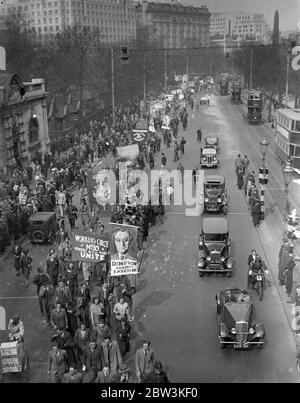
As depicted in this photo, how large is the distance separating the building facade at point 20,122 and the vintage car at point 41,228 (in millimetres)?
12667

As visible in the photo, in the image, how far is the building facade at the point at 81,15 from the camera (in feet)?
239

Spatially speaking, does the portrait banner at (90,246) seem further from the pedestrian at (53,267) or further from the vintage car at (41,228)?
the vintage car at (41,228)

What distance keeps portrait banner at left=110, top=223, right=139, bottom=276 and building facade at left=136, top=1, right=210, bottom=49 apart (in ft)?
129

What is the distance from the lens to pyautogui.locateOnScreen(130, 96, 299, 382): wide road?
14.2m

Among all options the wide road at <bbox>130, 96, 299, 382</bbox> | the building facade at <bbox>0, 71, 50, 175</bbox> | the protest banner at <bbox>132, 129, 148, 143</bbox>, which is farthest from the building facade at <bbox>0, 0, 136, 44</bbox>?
the wide road at <bbox>130, 96, 299, 382</bbox>

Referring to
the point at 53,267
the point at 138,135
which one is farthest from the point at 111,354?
the point at 138,135

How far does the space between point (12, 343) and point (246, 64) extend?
87.9 m

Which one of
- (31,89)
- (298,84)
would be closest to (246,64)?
(298,84)

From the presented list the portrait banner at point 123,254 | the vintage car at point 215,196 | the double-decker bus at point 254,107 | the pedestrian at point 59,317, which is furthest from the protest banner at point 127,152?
the double-decker bus at point 254,107

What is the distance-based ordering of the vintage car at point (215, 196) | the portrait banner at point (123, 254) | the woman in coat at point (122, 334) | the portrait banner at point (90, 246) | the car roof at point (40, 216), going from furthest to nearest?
the vintage car at point (215, 196) < the car roof at point (40, 216) < the portrait banner at point (90, 246) < the portrait banner at point (123, 254) < the woman in coat at point (122, 334)

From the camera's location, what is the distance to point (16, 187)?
28344 millimetres

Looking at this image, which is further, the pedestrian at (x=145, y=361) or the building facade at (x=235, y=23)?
the building facade at (x=235, y=23)

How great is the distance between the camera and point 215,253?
66.0 feet
